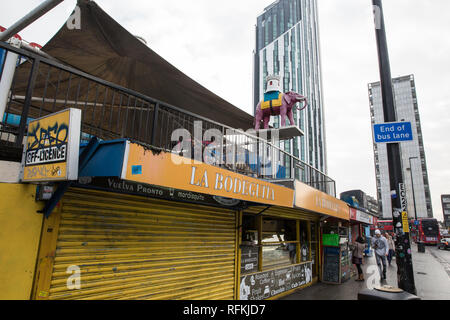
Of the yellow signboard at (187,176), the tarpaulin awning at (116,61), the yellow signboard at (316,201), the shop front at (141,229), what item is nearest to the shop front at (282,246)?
the yellow signboard at (316,201)

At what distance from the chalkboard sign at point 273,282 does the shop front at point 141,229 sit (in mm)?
716

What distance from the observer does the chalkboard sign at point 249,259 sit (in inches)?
281

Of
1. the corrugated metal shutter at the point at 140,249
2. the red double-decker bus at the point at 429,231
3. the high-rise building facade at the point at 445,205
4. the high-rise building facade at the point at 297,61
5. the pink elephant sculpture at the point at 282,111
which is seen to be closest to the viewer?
the corrugated metal shutter at the point at 140,249

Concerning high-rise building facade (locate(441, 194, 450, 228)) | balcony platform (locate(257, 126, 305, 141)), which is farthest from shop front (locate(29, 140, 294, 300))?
high-rise building facade (locate(441, 194, 450, 228))

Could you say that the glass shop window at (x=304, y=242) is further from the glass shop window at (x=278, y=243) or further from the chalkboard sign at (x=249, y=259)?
the chalkboard sign at (x=249, y=259)

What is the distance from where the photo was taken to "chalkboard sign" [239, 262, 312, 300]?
23.4 ft

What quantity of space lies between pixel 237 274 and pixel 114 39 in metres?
5.92

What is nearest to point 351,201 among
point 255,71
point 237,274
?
point 237,274

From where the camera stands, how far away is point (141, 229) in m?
4.75

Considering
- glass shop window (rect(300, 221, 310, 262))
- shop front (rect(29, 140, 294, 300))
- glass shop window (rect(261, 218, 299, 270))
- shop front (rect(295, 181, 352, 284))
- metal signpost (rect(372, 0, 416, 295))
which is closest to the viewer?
shop front (rect(29, 140, 294, 300))

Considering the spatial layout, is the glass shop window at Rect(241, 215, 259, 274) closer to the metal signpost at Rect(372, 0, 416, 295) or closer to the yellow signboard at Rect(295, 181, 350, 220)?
the yellow signboard at Rect(295, 181, 350, 220)

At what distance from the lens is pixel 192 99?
780 cm

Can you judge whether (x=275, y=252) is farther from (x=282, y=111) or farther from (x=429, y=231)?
(x=429, y=231)

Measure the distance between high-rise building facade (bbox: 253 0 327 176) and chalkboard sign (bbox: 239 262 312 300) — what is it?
252ft
